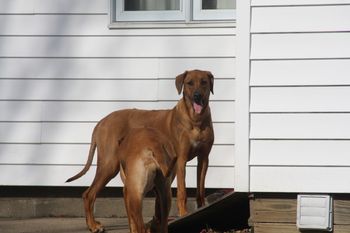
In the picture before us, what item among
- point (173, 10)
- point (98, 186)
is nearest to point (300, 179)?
point (98, 186)

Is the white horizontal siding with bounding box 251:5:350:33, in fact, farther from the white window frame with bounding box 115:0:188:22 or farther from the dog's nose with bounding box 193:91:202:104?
the white window frame with bounding box 115:0:188:22

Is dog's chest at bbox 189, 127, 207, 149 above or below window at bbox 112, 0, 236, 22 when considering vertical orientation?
below

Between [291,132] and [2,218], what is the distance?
11.5ft

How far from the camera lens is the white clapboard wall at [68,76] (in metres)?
9.02

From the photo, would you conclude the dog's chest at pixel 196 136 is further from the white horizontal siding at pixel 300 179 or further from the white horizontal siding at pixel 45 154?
the white horizontal siding at pixel 45 154

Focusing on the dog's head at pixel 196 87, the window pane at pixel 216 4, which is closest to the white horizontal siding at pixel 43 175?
the dog's head at pixel 196 87

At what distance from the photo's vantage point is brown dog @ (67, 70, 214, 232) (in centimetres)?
797

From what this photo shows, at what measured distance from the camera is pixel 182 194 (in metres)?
8.03

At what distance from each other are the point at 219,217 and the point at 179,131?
0.80 m

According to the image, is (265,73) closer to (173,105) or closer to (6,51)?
(173,105)

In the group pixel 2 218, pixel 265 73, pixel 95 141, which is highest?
pixel 265 73

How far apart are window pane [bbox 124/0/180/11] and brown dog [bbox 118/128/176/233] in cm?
277

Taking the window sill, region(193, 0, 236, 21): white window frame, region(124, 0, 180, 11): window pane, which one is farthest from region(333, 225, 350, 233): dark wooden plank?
region(124, 0, 180, 11): window pane

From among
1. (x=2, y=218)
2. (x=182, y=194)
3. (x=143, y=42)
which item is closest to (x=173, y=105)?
(x=143, y=42)
